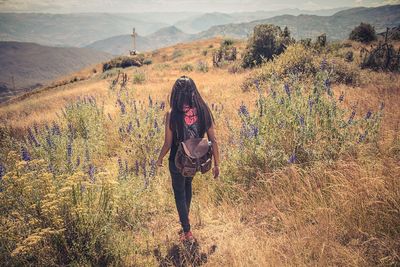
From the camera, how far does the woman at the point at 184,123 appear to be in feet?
10.4

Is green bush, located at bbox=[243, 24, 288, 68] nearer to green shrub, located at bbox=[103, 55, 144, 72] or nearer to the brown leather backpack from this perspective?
the brown leather backpack

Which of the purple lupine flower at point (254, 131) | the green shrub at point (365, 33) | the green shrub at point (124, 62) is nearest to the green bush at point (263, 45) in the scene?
the green shrub at point (365, 33)

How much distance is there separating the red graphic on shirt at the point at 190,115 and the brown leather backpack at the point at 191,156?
10.0 inches

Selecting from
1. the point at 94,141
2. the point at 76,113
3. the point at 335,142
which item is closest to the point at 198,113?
the point at 335,142

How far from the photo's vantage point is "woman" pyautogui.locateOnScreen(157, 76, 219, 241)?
3.16 meters

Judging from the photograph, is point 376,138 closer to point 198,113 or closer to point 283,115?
point 283,115

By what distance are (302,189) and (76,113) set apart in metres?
6.04

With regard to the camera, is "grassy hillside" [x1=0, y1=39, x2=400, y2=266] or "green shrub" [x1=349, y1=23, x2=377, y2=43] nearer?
"grassy hillside" [x1=0, y1=39, x2=400, y2=266]

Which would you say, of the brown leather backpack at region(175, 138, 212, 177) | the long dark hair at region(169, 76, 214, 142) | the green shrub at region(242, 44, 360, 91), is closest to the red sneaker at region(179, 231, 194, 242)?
the brown leather backpack at region(175, 138, 212, 177)

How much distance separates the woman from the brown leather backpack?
19 centimetres

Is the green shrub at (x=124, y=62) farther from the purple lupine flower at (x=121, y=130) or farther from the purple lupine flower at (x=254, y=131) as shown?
the purple lupine flower at (x=254, y=131)

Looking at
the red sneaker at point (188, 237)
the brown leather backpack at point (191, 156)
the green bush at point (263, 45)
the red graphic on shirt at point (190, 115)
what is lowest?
the red sneaker at point (188, 237)

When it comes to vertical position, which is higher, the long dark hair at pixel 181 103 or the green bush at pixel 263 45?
the green bush at pixel 263 45

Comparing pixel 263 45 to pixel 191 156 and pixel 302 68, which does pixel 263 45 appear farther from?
pixel 191 156
